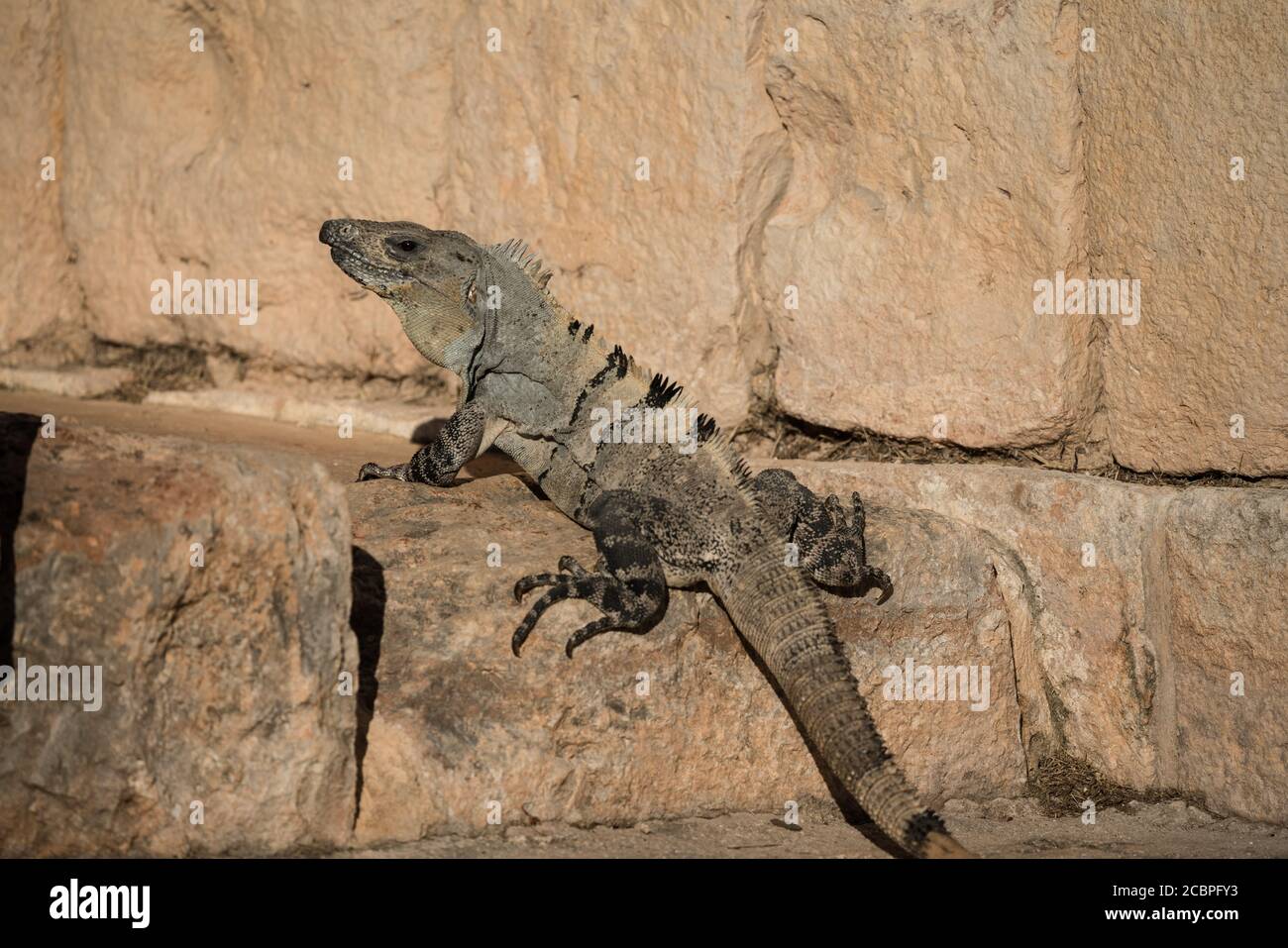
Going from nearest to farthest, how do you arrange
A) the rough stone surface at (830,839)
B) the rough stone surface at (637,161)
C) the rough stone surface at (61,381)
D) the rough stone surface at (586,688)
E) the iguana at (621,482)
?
the rough stone surface at (830,839)
the rough stone surface at (586,688)
the iguana at (621,482)
the rough stone surface at (637,161)
the rough stone surface at (61,381)

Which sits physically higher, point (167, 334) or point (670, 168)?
point (670, 168)

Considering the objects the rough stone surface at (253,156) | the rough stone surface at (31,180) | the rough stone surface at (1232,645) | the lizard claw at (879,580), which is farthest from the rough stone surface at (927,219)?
the rough stone surface at (31,180)

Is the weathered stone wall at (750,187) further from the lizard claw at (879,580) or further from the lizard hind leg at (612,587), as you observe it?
the lizard hind leg at (612,587)

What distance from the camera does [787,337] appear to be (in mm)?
7102

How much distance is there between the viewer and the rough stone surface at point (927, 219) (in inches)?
245

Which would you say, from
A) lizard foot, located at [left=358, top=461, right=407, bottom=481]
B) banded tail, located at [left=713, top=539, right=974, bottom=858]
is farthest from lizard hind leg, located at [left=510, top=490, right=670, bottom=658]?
lizard foot, located at [left=358, top=461, right=407, bottom=481]

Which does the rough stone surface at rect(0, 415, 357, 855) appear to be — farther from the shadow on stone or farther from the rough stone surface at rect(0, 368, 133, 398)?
the rough stone surface at rect(0, 368, 133, 398)

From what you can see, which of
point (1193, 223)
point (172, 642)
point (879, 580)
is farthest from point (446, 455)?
point (1193, 223)

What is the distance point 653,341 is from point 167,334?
11.5 feet

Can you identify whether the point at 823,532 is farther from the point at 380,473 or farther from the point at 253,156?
the point at 253,156

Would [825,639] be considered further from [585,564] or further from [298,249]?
[298,249]

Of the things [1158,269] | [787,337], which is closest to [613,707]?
[787,337]

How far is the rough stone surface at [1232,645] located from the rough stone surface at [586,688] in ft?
2.35

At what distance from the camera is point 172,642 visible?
13.8 feet
